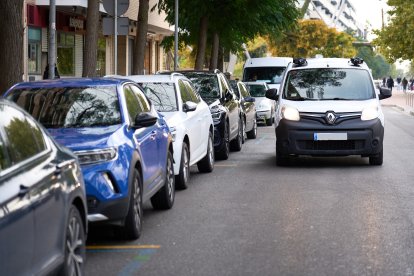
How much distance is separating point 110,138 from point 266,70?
30021 millimetres

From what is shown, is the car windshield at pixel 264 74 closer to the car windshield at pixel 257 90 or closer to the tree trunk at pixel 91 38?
the car windshield at pixel 257 90

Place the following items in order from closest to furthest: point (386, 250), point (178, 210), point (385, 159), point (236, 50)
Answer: point (386, 250) → point (178, 210) → point (385, 159) → point (236, 50)

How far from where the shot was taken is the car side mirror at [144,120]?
9.49 metres

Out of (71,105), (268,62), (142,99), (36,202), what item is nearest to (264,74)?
(268,62)

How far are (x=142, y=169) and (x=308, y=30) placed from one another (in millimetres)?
87547

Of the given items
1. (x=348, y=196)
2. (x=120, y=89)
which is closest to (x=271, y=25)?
(x=348, y=196)

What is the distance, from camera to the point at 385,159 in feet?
59.3

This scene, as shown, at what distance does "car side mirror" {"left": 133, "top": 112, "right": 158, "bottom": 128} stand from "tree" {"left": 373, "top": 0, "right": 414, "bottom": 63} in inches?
2255

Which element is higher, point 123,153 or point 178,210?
point 123,153

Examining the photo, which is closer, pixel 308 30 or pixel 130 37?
pixel 130 37

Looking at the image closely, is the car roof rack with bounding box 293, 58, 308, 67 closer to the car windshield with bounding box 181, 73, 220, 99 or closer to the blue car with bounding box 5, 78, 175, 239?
the car windshield with bounding box 181, 73, 220, 99

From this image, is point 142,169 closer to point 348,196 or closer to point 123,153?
point 123,153

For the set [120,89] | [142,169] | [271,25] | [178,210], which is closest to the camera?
[142,169]

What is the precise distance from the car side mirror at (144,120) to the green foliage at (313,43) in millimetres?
79052
